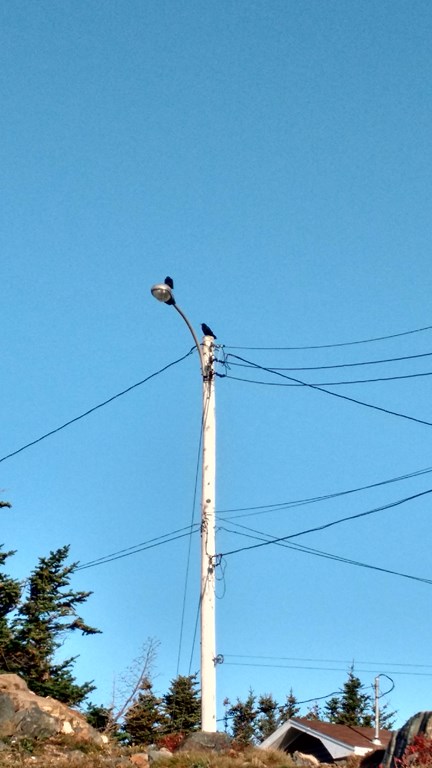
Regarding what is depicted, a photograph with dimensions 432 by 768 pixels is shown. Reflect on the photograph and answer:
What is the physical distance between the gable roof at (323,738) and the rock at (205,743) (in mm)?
17824

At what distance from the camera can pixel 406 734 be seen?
41.8ft

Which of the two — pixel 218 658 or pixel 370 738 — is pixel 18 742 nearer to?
pixel 218 658

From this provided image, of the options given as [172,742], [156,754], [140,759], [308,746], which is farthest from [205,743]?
[308,746]

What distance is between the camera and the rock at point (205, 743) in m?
15.3

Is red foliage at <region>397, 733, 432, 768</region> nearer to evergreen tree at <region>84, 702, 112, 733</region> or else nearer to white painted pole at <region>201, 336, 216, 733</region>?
white painted pole at <region>201, 336, 216, 733</region>

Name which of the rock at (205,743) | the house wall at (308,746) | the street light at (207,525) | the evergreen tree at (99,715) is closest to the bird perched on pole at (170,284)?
the street light at (207,525)

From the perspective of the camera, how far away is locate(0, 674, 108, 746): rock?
16969 millimetres

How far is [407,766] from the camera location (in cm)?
1155

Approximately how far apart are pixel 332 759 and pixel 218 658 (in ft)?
78.2

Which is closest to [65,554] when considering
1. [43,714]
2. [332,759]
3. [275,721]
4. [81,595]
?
[81,595]

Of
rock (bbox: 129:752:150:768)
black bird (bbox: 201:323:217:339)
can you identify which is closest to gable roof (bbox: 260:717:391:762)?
rock (bbox: 129:752:150:768)

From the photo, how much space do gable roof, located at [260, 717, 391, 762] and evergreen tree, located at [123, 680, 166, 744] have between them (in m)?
6.38

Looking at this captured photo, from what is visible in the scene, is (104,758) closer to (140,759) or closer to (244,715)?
(140,759)

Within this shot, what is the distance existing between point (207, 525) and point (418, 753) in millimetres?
6668
